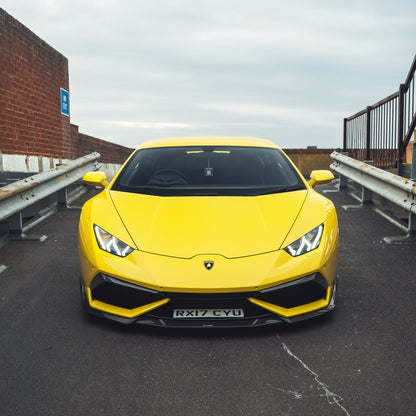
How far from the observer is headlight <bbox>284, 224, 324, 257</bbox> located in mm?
3596

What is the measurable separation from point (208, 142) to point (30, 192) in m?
2.81

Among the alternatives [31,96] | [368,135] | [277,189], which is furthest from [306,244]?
[31,96]

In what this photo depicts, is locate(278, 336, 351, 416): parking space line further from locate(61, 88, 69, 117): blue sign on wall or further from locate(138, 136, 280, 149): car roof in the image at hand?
locate(61, 88, 69, 117): blue sign on wall

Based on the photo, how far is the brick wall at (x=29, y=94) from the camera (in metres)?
11.0

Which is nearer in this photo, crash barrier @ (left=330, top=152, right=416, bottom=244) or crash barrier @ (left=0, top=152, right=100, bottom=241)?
crash barrier @ (left=0, top=152, right=100, bottom=241)

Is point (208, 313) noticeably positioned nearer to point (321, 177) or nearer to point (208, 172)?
point (208, 172)

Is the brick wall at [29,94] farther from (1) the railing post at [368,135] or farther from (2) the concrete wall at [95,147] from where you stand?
(1) the railing post at [368,135]

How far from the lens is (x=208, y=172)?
495 cm

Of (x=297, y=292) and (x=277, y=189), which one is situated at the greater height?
(x=277, y=189)

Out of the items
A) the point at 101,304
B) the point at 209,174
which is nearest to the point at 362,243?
the point at 209,174

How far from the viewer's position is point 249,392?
110 inches

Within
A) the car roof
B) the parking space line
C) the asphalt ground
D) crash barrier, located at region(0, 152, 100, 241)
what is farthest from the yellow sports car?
crash barrier, located at region(0, 152, 100, 241)

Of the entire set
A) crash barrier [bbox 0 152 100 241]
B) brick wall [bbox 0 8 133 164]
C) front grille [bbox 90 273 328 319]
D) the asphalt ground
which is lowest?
the asphalt ground

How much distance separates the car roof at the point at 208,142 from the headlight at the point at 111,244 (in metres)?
1.78
